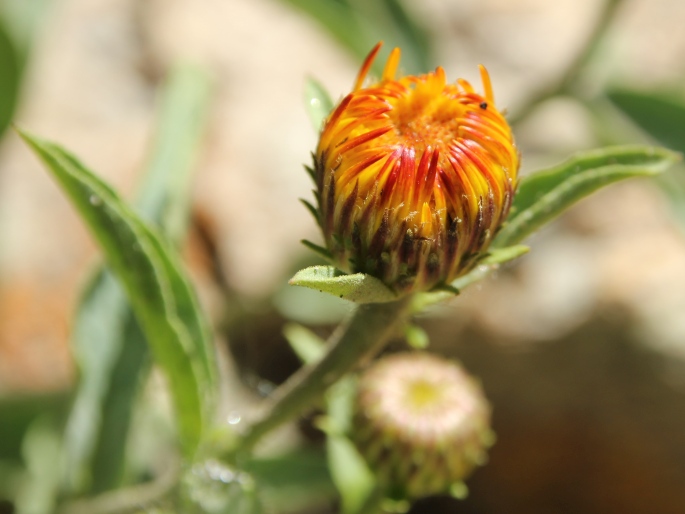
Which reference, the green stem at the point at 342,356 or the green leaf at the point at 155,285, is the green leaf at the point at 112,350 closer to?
the green leaf at the point at 155,285

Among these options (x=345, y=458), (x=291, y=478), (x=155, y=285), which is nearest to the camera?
(x=155, y=285)

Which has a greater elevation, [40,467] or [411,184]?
[411,184]

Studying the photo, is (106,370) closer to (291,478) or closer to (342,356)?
(291,478)

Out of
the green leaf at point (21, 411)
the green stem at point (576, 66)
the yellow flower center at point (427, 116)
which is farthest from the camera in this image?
the green stem at point (576, 66)

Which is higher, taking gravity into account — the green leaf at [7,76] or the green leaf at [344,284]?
the green leaf at [7,76]

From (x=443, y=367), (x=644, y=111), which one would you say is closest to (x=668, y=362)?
(x=644, y=111)

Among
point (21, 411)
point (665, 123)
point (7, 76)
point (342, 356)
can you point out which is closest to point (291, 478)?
point (342, 356)

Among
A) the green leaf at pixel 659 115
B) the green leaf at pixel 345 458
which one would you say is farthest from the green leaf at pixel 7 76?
the green leaf at pixel 659 115

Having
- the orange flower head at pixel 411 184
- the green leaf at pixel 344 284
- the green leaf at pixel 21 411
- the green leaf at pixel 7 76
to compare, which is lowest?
the green leaf at pixel 21 411
